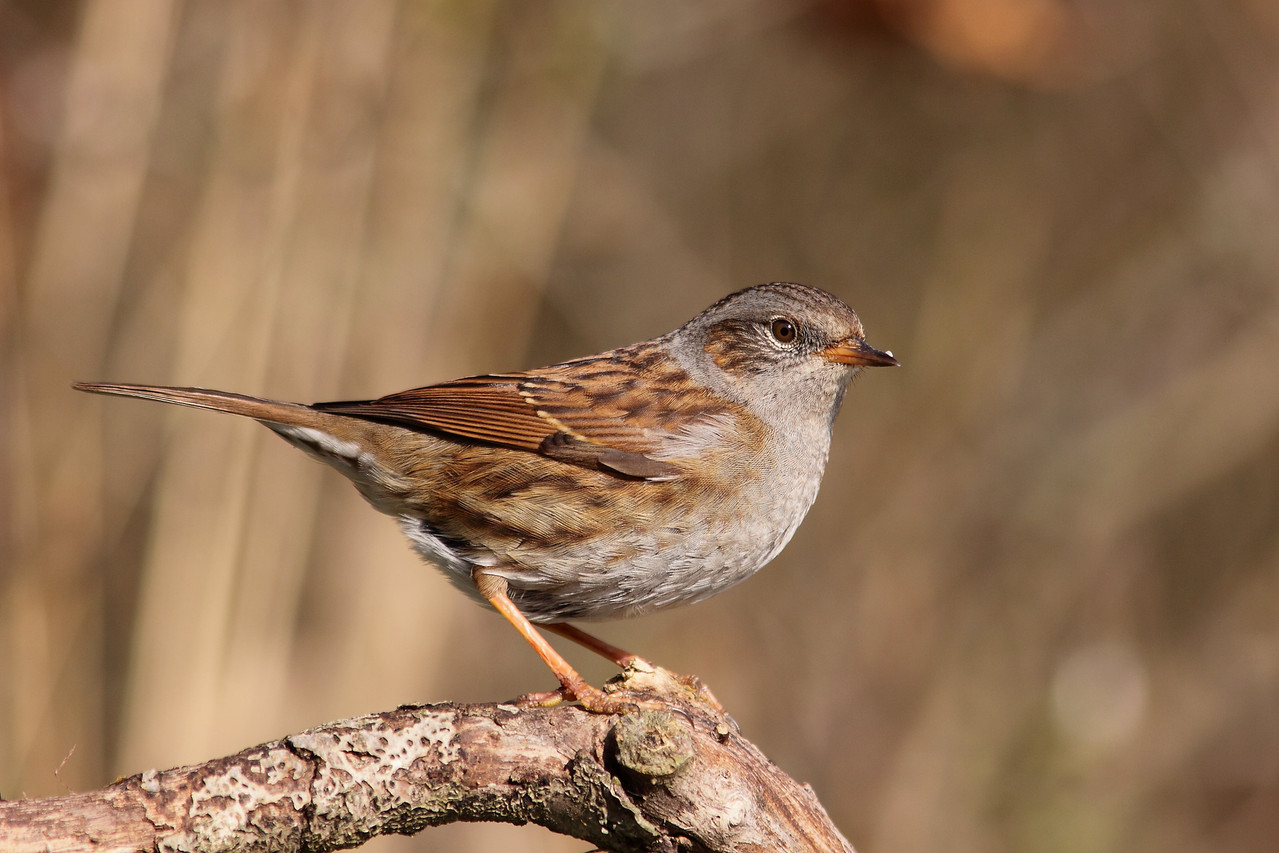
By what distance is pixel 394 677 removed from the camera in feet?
16.5

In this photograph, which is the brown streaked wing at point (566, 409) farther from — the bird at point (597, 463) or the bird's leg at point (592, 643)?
the bird's leg at point (592, 643)

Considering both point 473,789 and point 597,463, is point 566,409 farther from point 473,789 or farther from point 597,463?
point 473,789

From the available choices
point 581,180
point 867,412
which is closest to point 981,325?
point 867,412

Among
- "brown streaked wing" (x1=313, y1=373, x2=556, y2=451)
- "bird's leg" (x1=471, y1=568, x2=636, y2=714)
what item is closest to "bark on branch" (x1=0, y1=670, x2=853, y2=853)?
"bird's leg" (x1=471, y1=568, x2=636, y2=714)

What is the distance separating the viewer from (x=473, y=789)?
8.43ft

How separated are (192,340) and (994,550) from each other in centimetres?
435

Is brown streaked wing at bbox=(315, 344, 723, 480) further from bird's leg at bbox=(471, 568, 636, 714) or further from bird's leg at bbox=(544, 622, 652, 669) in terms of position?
bird's leg at bbox=(544, 622, 652, 669)

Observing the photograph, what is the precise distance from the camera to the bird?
11.2ft

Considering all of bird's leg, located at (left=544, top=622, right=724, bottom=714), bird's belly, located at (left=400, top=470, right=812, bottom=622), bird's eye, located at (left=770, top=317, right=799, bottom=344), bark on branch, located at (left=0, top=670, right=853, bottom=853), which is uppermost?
bird's eye, located at (left=770, top=317, right=799, bottom=344)

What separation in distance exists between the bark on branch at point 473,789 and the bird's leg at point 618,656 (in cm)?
48

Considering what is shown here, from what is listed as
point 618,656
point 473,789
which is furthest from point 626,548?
point 473,789

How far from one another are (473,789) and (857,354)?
79.3 inches

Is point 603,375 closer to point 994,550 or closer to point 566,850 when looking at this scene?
point 566,850

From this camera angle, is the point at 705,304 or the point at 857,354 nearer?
the point at 857,354
